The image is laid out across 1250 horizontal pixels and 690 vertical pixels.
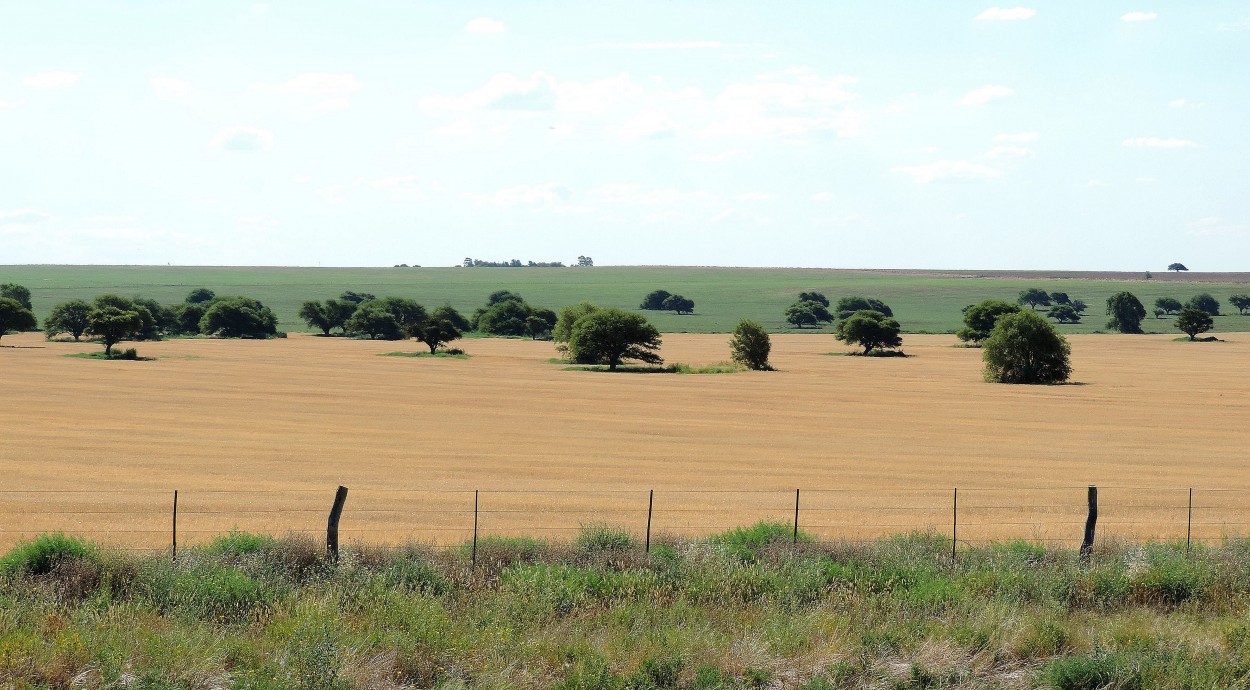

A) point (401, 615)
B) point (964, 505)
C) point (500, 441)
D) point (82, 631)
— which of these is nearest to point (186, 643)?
point (82, 631)

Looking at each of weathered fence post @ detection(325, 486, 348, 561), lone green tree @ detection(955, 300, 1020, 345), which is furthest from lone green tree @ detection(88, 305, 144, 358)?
weathered fence post @ detection(325, 486, 348, 561)

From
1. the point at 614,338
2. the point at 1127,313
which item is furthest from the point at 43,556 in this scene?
the point at 1127,313

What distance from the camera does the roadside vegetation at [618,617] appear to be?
13492mm

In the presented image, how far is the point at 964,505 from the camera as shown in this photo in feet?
99.0

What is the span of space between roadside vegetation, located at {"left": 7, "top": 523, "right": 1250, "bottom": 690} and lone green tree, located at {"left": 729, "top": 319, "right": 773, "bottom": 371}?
7686cm

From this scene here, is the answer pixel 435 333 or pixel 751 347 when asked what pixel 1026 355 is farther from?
pixel 435 333

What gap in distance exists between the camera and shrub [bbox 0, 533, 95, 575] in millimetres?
17125

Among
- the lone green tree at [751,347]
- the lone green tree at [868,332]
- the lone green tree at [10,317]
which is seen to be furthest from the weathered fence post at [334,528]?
the lone green tree at [10,317]

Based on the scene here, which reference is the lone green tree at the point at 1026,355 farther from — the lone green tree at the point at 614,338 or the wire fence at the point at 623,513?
the wire fence at the point at 623,513

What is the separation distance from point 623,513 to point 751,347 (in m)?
69.2

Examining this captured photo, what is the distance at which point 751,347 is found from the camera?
3809 inches

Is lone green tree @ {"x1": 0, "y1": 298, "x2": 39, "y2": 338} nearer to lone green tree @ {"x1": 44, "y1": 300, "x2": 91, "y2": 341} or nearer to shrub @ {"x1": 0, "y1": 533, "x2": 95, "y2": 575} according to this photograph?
lone green tree @ {"x1": 44, "y1": 300, "x2": 91, "y2": 341}

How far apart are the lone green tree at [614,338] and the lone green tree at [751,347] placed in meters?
6.77

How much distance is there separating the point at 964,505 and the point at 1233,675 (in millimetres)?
16414
